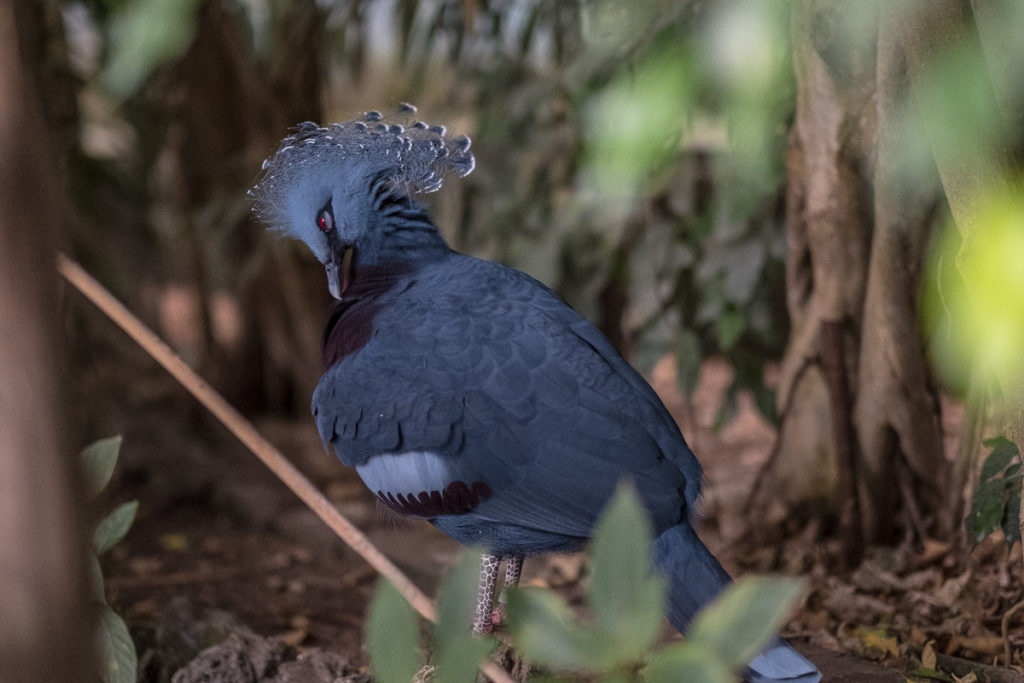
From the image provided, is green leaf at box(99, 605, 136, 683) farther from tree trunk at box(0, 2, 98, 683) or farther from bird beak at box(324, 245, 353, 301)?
tree trunk at box(0, 2, 98, 683)

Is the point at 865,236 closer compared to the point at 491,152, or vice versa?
the point at 865,236

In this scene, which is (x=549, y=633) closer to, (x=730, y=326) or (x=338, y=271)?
(x=338, y=271)

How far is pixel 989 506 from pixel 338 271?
127 cm

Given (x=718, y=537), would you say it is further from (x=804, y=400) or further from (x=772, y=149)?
(x=772, y=149)

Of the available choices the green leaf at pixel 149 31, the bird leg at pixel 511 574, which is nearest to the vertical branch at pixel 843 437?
the bird leg at pixel 511 574

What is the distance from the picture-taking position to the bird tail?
1347 millimetres

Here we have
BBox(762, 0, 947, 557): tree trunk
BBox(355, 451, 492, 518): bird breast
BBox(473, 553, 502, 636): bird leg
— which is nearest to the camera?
BBox(355, 451, 492, 518): bird breast

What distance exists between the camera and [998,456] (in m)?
1.81

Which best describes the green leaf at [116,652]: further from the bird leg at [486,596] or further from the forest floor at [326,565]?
the bird leg at [486,596]

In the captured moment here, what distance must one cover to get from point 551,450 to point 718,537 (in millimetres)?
1601

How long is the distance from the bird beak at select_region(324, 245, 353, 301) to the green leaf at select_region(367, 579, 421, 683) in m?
1.09

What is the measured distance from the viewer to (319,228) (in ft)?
5.84

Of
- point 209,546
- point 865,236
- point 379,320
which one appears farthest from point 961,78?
point 209,546

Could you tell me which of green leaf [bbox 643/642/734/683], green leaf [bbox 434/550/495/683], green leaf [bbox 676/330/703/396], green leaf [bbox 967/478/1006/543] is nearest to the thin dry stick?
green leaf [bbox 434/550/495/683]
